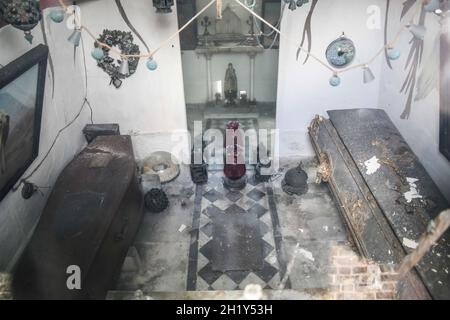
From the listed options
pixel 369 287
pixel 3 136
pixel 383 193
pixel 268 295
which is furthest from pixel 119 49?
pixel 369 287

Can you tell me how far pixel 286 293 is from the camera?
2490 millimetres

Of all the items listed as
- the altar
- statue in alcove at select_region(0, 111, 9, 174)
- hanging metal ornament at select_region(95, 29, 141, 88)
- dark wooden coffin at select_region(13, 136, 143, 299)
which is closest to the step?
dark wooden coffin at select_region(13, 136, 143, 299)

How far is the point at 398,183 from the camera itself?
14.1 ft

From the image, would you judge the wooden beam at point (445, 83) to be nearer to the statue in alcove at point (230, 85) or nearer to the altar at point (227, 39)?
the altar at point (227, 39)

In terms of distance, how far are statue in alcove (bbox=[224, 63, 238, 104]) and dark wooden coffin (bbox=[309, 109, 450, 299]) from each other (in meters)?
3.41

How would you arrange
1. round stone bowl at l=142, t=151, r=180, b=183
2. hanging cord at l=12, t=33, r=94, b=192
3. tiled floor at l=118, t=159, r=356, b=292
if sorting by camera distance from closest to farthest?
hanging cord at l=12, t=33, r=94, b=192
tiled floor at l=118, t=159, r=356, b=292
round stone bowl at l=142, t=151, r=180, b=183

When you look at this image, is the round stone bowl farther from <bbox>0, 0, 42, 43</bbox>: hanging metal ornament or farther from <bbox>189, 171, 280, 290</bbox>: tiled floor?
<bbox>0, 0, 42, 43</bbox>: hanging metal ornament

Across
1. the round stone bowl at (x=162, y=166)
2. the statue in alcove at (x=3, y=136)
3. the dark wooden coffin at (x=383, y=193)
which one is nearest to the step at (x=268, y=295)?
→ the dark wooden coffin at (x=383, y=193)

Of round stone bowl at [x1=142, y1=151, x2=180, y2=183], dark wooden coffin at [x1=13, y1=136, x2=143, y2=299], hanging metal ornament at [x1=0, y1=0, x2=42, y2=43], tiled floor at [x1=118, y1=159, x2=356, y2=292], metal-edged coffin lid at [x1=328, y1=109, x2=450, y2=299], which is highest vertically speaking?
hanging metal ornament at [x1=0, y1=0, x2=42, y2=43]

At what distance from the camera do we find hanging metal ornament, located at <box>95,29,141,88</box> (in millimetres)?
6016

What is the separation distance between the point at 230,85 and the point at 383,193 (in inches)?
212

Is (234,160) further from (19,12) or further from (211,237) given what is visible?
(19,12)

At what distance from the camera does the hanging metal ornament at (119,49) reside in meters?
6.02
